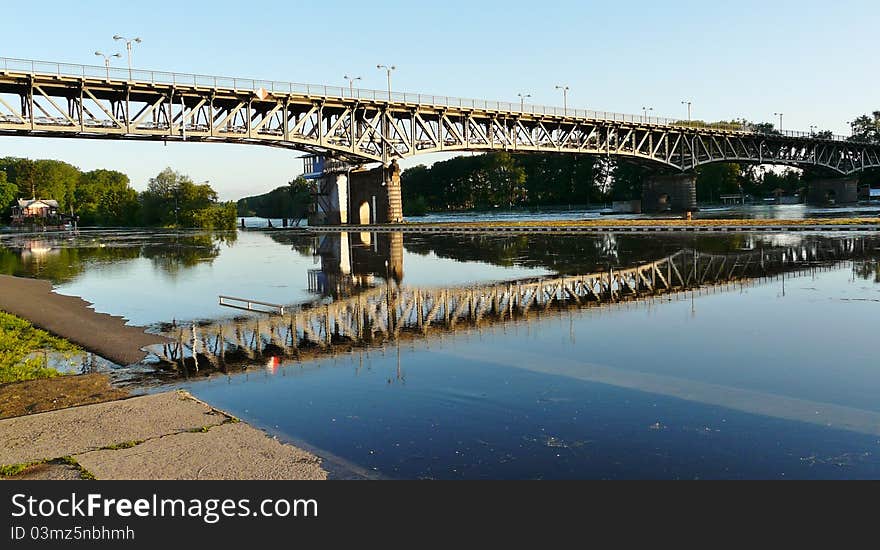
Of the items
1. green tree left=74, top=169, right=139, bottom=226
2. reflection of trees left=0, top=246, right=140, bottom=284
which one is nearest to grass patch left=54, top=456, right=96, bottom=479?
reflection of trees left=0, top=246, right=140, bottom=284

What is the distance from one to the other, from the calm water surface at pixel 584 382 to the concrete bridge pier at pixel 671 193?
335 ft

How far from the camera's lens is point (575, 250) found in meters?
48.8

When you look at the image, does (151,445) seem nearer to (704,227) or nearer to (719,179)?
(704,227)

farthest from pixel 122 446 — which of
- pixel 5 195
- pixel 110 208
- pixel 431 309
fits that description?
pixel 5 195

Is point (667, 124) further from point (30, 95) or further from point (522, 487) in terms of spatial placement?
point (522, 487)

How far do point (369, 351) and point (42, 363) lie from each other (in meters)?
7.27

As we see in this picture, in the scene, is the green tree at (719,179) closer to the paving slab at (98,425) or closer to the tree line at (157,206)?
the tree line at (157,206)

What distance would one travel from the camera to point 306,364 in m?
16.5

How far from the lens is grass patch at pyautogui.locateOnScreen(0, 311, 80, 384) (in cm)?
1561

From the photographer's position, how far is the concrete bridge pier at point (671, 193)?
130875 millimetres

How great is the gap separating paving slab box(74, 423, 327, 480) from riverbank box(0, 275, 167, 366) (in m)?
7.11

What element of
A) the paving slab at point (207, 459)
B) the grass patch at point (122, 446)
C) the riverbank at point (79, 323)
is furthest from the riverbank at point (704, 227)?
the grass patch at point (122, 446)

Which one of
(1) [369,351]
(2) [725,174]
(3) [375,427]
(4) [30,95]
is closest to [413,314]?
(1) [369,351]

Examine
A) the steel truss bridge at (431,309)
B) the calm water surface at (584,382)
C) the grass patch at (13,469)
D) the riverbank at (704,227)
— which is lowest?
the calm water surface at (584,382)
